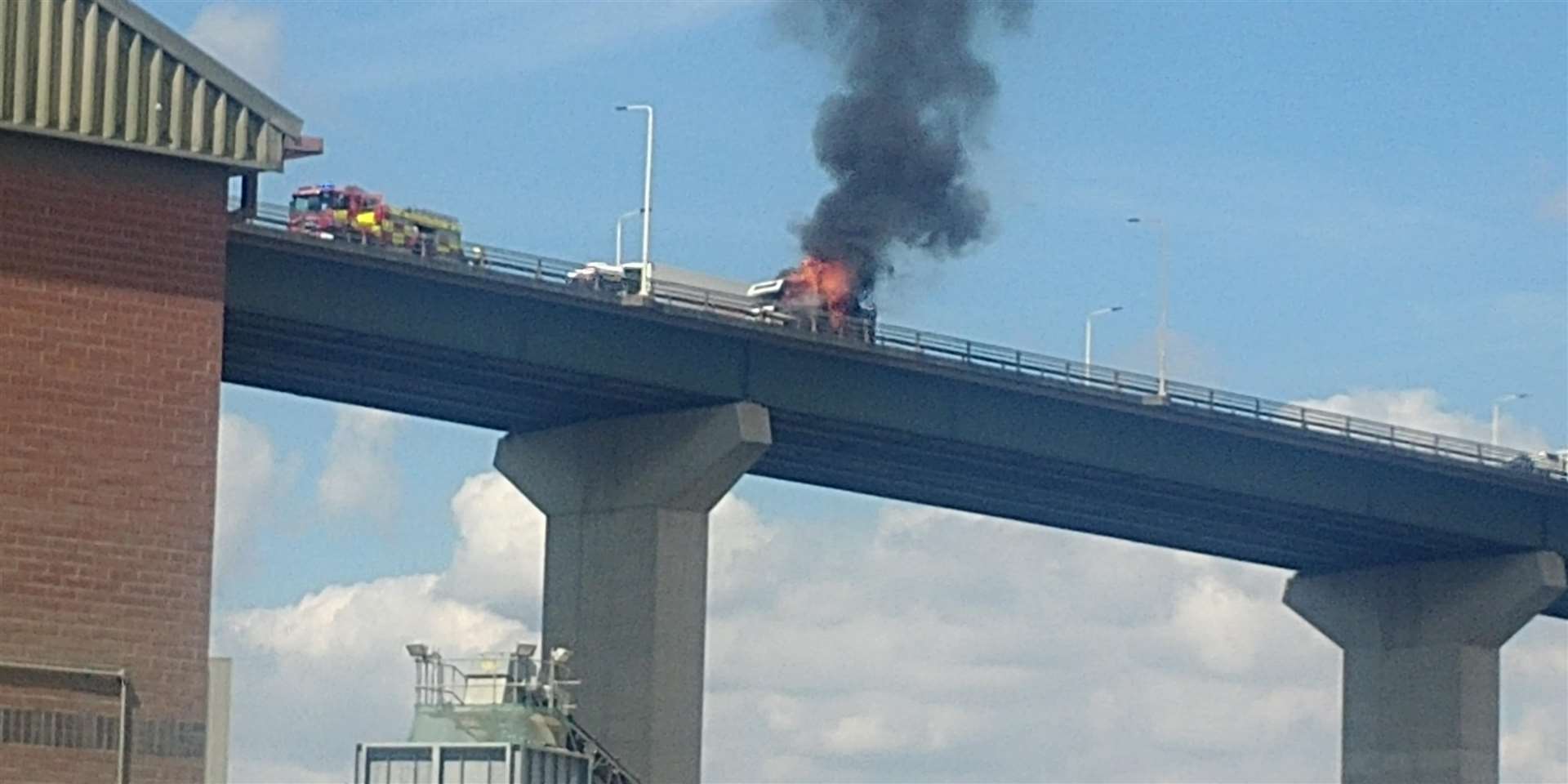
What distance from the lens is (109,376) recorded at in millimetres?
48188

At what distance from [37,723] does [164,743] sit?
191 centimetres

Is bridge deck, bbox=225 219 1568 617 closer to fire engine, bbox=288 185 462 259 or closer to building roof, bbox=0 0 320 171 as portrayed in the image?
fire engine, bbox=288 185 462 259

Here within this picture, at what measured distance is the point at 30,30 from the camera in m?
47.7

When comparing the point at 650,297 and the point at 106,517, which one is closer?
the point at 106,517

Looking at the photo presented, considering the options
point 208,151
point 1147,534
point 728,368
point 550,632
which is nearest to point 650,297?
point 728,368

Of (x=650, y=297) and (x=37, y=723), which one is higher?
(x=650, y=297)

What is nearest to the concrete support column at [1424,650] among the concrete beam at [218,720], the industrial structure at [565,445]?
the industrial structure at [565,445]

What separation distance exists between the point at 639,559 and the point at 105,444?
153ft

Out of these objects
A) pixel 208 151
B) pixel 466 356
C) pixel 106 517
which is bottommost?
pixel 106 517

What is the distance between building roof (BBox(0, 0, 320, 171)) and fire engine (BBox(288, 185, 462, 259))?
1419 inches

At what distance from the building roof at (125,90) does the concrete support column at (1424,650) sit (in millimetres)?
73657

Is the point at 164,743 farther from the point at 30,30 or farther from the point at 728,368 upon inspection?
the point at 728,368

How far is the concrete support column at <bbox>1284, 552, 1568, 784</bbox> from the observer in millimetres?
116062

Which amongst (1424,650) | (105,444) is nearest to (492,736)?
(105,444)
